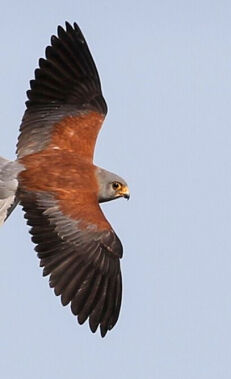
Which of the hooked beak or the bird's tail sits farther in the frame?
the hooked beak

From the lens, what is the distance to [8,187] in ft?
46.9

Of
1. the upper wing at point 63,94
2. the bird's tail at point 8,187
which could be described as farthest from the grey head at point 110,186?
the bird's tail at point 8,187

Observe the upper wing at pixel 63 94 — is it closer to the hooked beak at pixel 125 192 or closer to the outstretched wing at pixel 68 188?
the outstretched wing at pixel 68 188

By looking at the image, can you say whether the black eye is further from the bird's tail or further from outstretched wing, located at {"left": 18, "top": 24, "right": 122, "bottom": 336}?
the bird's tail

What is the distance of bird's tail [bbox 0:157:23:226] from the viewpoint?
14.2 m

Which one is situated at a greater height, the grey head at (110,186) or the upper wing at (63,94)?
the upper wing at (63,94)

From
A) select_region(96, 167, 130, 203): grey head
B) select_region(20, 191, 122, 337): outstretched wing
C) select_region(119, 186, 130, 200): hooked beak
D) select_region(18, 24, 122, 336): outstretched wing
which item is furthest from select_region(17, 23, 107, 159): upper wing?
select_region(20, 191, 122, 337): outstretched wing

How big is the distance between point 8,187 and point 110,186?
1.26 metres

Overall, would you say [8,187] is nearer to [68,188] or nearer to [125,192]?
[68,188]

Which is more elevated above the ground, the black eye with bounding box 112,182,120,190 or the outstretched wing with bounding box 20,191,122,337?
the black eye with bounding box 112,182,120,190

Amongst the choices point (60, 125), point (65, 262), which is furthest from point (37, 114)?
point (65, 262)

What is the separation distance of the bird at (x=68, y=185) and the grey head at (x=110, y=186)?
0.04ft

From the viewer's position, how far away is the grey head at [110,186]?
14.7 m

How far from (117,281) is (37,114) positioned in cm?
258
